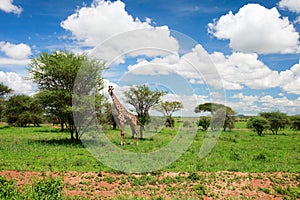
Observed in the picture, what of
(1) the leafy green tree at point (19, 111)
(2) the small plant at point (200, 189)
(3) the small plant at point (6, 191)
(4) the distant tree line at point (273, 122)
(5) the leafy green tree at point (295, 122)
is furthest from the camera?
(5) the leafy green tree at point (295, 122)

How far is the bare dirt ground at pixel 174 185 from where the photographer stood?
934cm

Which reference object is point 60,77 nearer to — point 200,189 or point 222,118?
point 200,189

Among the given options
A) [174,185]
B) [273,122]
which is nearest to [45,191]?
[174,185]

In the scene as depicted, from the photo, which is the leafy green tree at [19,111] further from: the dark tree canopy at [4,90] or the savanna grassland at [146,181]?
the savanna grassland at [146,181]

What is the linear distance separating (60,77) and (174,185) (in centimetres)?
1336

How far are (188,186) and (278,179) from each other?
13.4 feet

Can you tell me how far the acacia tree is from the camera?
62.1 feet

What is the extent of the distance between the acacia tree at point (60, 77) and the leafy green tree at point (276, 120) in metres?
33.5

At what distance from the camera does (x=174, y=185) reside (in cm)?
1005

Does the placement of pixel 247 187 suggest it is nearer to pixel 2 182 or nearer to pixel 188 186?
pixel 188 186

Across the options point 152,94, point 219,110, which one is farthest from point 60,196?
point 219,110

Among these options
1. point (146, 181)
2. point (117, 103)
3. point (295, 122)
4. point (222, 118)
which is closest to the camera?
point (146, 181)

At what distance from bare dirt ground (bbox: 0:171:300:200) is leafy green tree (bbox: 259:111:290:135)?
34596mm

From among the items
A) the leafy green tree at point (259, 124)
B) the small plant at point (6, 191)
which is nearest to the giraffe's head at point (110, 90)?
the small plant at point (6, 191)
